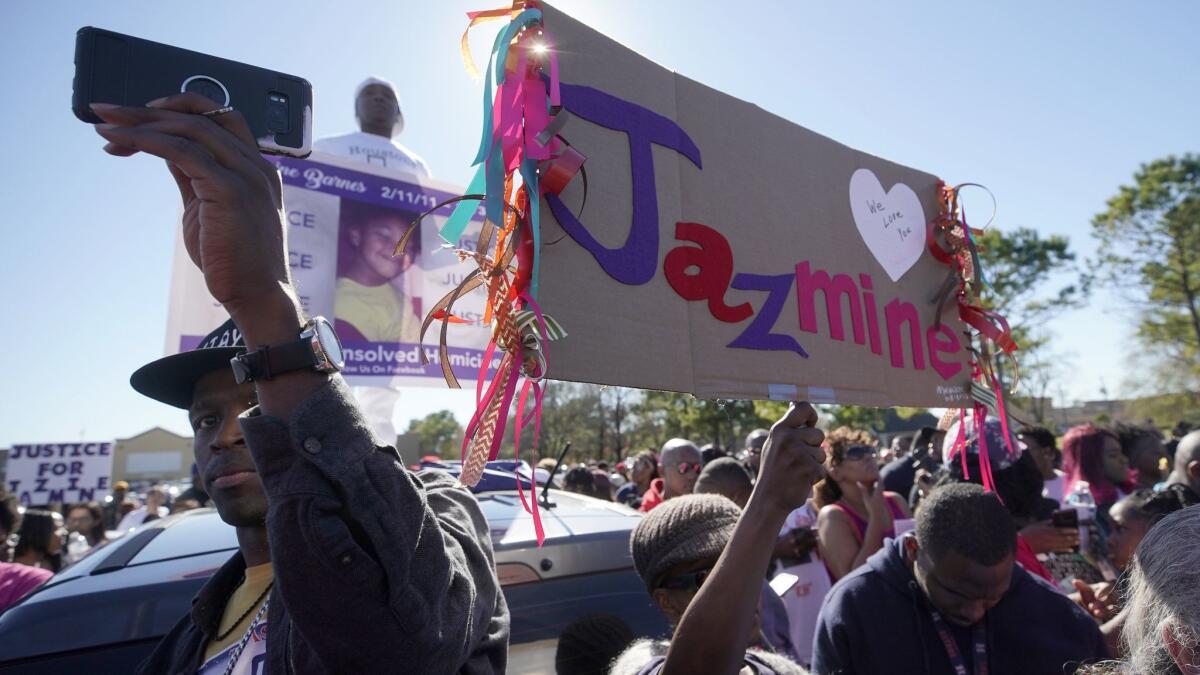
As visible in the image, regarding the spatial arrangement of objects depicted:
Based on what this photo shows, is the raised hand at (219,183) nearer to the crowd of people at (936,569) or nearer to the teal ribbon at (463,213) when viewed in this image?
the teal ribbon at (463,213)

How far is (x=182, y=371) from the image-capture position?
188 cm

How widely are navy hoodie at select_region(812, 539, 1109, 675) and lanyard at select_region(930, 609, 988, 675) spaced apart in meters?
0.01

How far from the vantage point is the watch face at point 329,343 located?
1123mm

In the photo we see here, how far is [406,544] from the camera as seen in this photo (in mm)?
1083

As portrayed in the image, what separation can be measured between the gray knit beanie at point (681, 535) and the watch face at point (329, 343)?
105 centimetres

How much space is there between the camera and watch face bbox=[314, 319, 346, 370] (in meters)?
1.12

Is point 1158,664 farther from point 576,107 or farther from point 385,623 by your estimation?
point 576,107

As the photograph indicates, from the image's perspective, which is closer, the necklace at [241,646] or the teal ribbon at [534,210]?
the teal ribbon at [534,210]

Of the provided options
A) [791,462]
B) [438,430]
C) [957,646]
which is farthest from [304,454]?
[438,430]

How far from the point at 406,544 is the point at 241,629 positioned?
869 mm

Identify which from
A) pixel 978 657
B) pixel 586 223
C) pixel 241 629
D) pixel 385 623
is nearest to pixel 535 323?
pixel 586 223

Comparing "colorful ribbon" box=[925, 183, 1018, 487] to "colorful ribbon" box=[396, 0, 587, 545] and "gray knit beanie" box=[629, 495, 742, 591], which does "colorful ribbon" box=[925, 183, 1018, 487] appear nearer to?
"gray knit beanie" box=[629, 495, 742, 591]

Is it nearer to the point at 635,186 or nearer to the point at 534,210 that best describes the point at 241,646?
the point at 534,210

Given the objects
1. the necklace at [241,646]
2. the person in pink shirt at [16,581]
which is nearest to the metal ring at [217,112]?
the necklace at [241,646]
